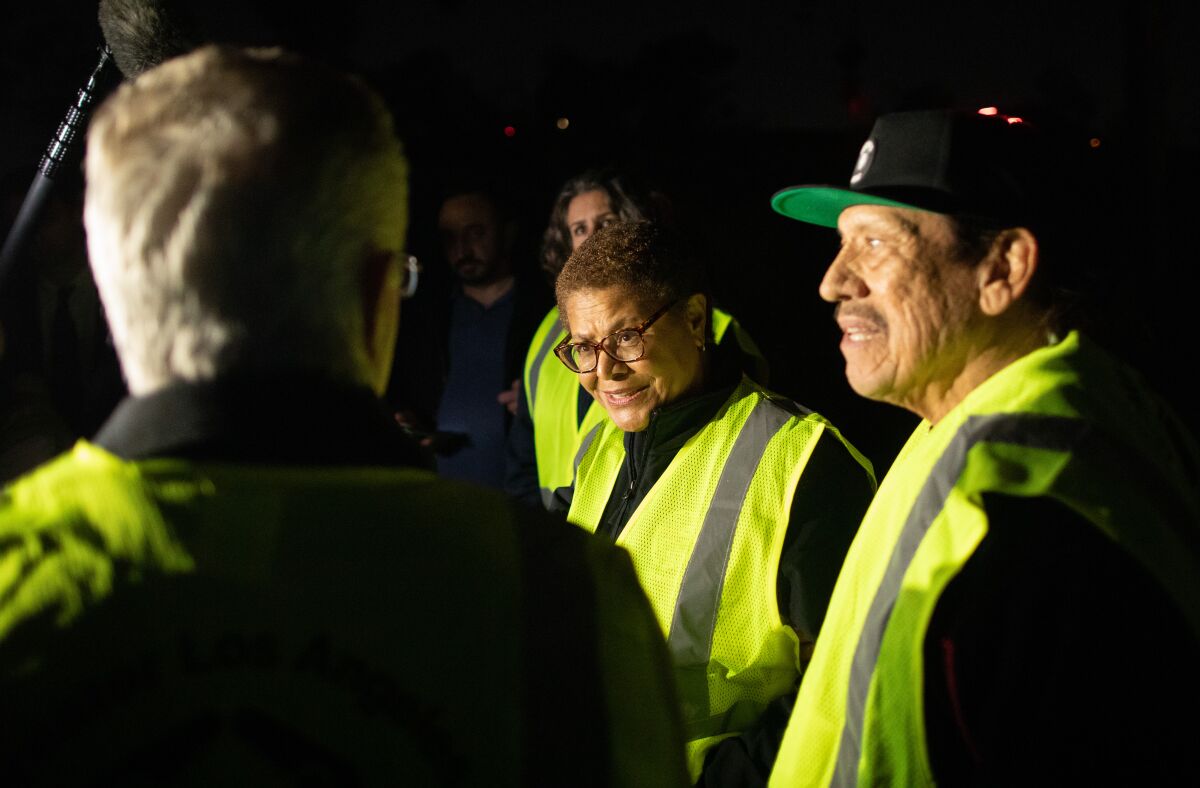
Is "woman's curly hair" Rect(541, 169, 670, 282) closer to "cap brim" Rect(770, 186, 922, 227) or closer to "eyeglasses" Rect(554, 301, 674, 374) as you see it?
"eyeglasses" Rect(554, 301, 674, 374)

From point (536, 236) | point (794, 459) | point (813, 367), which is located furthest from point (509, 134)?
point (794, 459)

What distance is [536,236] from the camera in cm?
663

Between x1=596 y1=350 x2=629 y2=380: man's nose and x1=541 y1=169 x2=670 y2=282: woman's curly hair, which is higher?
x1=541 y1=169 x2=670 y2=282: woman's curly hair

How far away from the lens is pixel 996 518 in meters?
1.40

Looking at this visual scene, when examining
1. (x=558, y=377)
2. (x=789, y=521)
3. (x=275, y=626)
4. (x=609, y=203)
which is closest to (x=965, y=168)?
(x=789, y=521)

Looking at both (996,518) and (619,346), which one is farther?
(619,346)

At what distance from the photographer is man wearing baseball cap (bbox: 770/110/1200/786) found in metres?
1.30

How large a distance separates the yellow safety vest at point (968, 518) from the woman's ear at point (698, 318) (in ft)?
3.73

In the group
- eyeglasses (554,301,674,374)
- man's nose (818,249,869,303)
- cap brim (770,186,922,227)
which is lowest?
eyeglasses (554,301,674,374)

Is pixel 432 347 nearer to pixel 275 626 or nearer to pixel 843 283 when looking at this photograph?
pixel 843 283

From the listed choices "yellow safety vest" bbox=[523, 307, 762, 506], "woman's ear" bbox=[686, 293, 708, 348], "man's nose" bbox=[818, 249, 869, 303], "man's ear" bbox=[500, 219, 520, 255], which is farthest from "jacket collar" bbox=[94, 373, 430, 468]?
"man's ear" bbox=[500, 219, 520, 255]

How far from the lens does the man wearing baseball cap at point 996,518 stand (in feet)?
4.25

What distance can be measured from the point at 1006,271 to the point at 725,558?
851mm

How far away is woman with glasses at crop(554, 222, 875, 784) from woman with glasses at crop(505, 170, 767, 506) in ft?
2.08
